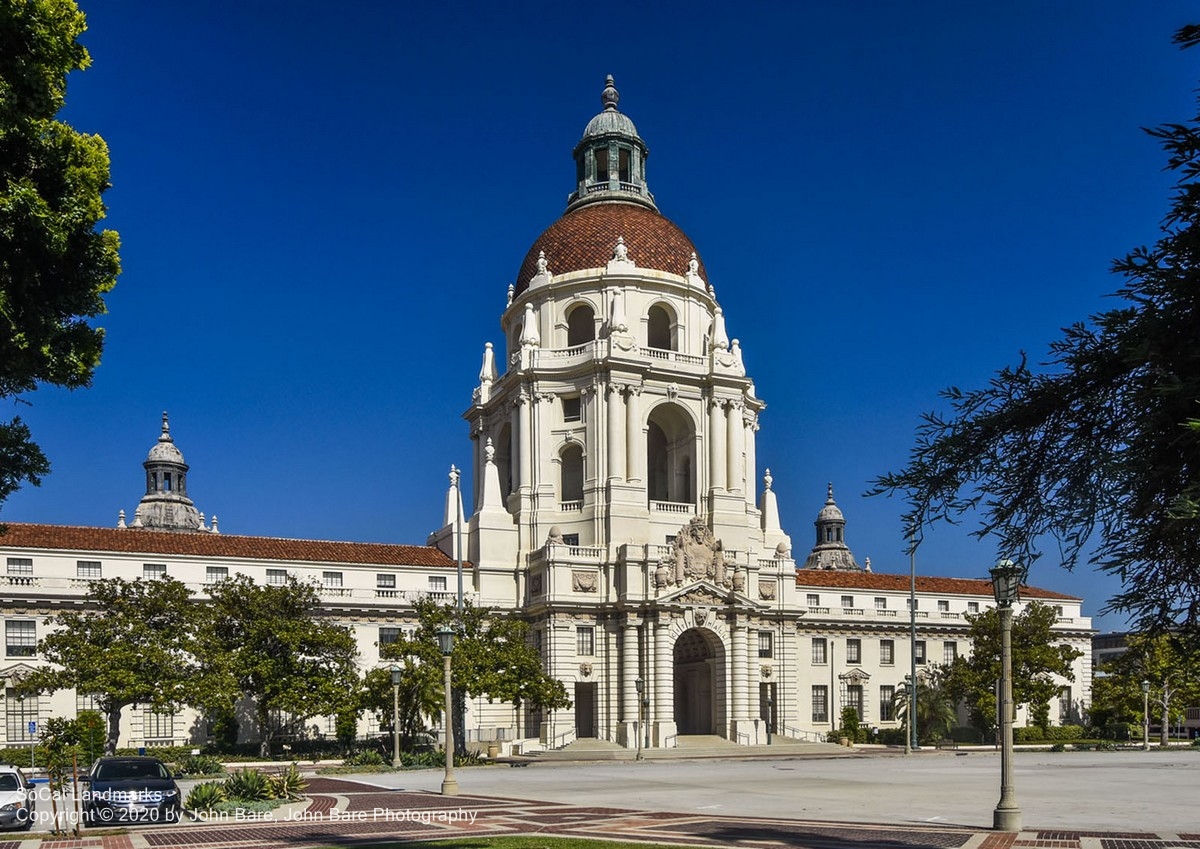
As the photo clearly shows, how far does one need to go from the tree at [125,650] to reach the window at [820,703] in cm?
4386

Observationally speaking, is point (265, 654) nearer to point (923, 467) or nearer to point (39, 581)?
point (39, 581)

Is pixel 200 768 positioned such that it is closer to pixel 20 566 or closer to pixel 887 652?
pixel 20 566

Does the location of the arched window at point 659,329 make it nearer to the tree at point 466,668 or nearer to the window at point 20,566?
the tree at point 466,668

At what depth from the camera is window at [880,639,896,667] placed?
87625 millimetres

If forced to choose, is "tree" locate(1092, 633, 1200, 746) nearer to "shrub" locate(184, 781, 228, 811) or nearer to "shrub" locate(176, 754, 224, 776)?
"shrub" locate(176, 754, 224, 776)

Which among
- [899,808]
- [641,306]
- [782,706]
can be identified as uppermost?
[641,306]

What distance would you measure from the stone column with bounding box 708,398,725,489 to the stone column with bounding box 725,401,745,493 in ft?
1.72

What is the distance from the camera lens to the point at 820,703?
8450 cm

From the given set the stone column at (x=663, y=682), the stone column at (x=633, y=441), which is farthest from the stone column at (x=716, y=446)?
the stone column at (x=663, y=682)

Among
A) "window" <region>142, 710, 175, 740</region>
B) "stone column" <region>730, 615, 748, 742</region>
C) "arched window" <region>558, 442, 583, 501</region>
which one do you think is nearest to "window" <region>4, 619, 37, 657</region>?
"window" <region>142, 710, 175, 740</region>

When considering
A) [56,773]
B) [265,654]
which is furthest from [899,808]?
[265,654]

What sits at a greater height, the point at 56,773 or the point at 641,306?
the point at 641,306

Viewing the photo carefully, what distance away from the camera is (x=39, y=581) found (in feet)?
209

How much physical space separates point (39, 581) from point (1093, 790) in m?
53.0
